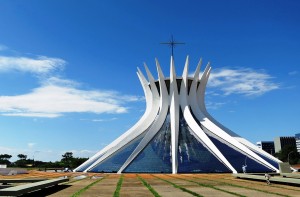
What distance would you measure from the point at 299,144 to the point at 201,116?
153 metres

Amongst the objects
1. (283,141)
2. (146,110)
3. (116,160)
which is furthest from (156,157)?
(283,141)

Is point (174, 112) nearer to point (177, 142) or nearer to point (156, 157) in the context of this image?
point (177, 142)

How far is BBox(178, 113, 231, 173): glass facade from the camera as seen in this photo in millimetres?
29234

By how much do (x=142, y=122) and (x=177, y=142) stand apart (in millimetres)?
6041

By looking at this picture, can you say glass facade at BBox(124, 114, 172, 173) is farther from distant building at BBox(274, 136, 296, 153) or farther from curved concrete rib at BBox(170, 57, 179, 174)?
distant building at BBox(274, 136, 296, 153)

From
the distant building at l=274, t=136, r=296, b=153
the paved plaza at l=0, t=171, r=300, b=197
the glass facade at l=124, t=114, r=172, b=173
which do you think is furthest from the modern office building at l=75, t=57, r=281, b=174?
the distant building at l=274, t=136, r=296, b=153

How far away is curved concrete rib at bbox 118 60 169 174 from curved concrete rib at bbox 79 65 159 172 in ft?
3.14

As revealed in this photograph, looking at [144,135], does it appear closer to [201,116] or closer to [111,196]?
[201,116]

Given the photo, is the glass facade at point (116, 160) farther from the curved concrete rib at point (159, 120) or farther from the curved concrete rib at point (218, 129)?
the curved concrete rib at point (218, 129)

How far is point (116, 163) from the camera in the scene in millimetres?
31156

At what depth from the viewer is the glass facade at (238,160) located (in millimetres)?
28875

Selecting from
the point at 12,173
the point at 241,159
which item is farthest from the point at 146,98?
the point at 12,173

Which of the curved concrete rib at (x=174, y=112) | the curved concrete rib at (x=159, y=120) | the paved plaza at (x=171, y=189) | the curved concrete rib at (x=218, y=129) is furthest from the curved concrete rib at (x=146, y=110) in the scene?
the paved plaza at (x=171, y=189)

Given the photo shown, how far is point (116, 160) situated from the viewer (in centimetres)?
3181
